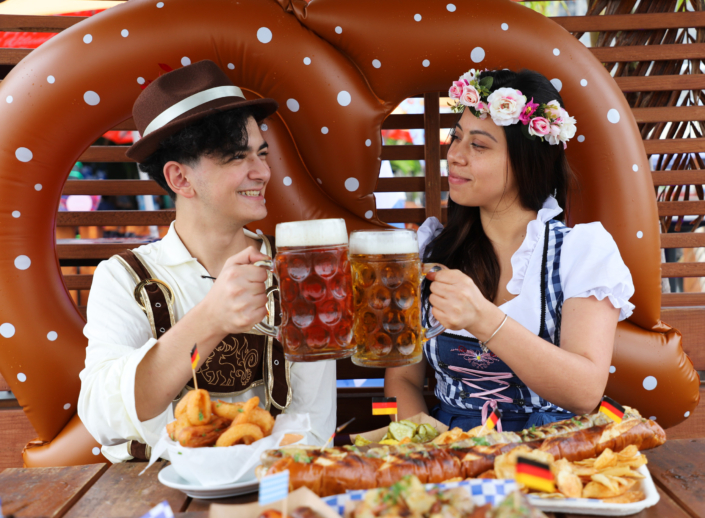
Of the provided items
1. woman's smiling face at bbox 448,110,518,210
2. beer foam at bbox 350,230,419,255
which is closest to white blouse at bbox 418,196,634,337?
woman's smiling face at bbox 448,110,518,210

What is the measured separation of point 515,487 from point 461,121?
53.1 inches

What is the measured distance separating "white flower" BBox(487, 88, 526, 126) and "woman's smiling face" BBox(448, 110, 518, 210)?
0.24 ft

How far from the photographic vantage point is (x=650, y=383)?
6.66 feet

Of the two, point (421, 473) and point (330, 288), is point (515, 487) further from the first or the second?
point (330, 288)

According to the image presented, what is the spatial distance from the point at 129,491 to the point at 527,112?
1559 mm

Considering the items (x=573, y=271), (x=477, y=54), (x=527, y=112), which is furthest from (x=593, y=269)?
(x=477, y=54)

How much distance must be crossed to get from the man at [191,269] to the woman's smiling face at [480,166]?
2.14 ft

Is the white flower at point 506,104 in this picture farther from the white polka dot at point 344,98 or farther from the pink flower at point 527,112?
the white polka dot at point 344,98

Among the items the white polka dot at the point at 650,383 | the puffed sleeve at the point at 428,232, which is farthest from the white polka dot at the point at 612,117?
the white polka dot at the point at 650,383

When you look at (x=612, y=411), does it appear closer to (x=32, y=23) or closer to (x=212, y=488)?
(x=212, y=488)

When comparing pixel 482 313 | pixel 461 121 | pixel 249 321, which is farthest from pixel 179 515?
pixel 461 121

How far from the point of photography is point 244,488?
1.08 meters

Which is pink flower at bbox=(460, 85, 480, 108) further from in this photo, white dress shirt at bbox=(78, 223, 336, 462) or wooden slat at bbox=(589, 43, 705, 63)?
wooden slat at bbox=(589, 43, 705, 63)

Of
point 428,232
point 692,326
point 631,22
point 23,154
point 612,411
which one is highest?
point 631,22
